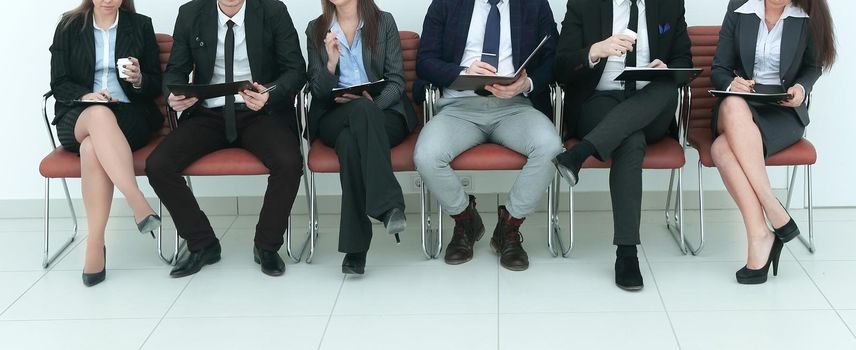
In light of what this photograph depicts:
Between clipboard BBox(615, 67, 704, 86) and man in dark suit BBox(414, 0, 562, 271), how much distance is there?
37cm

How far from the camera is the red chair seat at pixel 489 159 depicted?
4031mm

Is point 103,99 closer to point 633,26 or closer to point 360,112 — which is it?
point 360,112

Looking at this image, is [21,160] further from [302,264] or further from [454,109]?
[454,109]

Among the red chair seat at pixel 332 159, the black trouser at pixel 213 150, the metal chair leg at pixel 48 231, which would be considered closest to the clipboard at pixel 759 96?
the red chair seat at pixel 332 159

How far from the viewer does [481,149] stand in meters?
4.08

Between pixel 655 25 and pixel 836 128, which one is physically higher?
pixel 655 25

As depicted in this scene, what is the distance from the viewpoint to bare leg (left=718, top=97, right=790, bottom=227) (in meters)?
3.95

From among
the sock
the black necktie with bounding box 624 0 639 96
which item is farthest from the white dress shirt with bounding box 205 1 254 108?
the sock

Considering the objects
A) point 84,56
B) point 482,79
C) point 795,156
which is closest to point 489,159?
point 482,79

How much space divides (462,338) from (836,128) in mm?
2362

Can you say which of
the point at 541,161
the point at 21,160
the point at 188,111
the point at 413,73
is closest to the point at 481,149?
the point at 541,161

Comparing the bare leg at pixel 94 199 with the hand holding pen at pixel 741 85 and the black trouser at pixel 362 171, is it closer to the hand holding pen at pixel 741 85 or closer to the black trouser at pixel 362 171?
the black trouser at pixel 362 171

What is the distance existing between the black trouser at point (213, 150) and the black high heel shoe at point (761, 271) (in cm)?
177

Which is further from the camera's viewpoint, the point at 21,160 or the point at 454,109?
the point at 21,160
